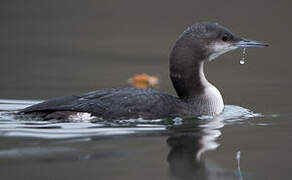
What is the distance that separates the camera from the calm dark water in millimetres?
6332

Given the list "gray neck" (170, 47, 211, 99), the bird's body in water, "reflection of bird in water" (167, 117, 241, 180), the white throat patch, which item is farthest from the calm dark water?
the white throat patch

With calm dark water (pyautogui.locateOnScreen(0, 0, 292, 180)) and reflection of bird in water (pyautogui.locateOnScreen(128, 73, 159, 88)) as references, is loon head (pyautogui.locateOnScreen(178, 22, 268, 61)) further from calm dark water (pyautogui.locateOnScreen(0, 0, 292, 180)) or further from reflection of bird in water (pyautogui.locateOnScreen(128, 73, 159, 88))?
reflection of bird in water (pyautogui.locateOnScreen(128, 73, 159, 88))

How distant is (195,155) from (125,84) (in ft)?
12.6

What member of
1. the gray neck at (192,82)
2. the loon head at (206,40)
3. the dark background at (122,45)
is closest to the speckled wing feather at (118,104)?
the gray neck at (192,82)

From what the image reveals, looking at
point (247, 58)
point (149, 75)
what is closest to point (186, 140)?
point (149, 75)

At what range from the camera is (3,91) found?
9.66m

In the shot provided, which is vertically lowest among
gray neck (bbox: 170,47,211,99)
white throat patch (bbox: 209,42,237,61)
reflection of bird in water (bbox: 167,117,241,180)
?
reflection of bird in water (bbox: 167,117,241,180)

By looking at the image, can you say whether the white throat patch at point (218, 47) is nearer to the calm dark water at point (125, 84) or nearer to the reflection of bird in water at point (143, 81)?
the calm dark water at point (125, 84)

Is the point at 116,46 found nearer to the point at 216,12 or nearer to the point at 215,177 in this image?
the point at 216,12

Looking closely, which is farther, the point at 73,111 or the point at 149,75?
the point at 149,75

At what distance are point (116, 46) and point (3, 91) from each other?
4.06m

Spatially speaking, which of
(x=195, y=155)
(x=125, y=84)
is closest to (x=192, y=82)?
(x=195, y=155)

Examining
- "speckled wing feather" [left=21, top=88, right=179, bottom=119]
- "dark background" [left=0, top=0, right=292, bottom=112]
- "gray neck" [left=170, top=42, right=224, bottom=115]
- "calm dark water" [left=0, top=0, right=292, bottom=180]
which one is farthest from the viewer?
"dark background" [left=0, top=0, right=292, bottom=112]

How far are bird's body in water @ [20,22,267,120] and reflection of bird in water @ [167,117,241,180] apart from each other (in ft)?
1.30
